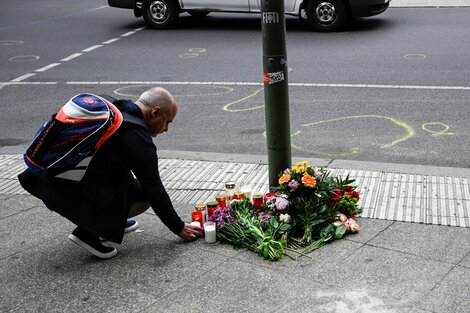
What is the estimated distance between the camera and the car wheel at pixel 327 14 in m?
14.6

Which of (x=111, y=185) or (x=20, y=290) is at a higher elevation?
(x=111, y=185)

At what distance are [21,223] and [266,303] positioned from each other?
7.86 ft

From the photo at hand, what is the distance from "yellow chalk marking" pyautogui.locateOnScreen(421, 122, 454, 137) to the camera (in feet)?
26.3

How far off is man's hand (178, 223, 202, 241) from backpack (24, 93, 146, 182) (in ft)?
2.85

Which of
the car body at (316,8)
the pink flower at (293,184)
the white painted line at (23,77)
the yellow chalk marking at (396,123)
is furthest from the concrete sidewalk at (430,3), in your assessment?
the pink flower at (293,184)

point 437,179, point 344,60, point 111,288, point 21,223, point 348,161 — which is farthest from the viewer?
point 344,60

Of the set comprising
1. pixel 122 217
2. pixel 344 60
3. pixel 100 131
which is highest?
pixel 100 131

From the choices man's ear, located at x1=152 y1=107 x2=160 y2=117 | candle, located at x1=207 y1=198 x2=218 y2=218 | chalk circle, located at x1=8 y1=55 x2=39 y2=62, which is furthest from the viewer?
chalk circle, located at x1=8 y1=55 x2=39 y2=62

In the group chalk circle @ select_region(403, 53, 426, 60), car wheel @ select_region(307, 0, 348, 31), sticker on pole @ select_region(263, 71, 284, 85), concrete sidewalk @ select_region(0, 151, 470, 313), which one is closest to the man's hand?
concrete sidewalk @ select_region(0, 151, 470, 313)

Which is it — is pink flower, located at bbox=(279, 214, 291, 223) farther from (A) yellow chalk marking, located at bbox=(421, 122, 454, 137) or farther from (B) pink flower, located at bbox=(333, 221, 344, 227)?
(A) yellow chalk marking, located at bbox=(421, 122, 454, 137)

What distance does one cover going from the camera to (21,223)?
18.6 feet

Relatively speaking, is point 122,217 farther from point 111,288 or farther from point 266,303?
point 266,303

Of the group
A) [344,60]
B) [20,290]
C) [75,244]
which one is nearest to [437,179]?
[75,244]

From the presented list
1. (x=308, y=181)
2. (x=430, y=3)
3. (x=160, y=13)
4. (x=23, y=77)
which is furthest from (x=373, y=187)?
(x=430, y=3)
